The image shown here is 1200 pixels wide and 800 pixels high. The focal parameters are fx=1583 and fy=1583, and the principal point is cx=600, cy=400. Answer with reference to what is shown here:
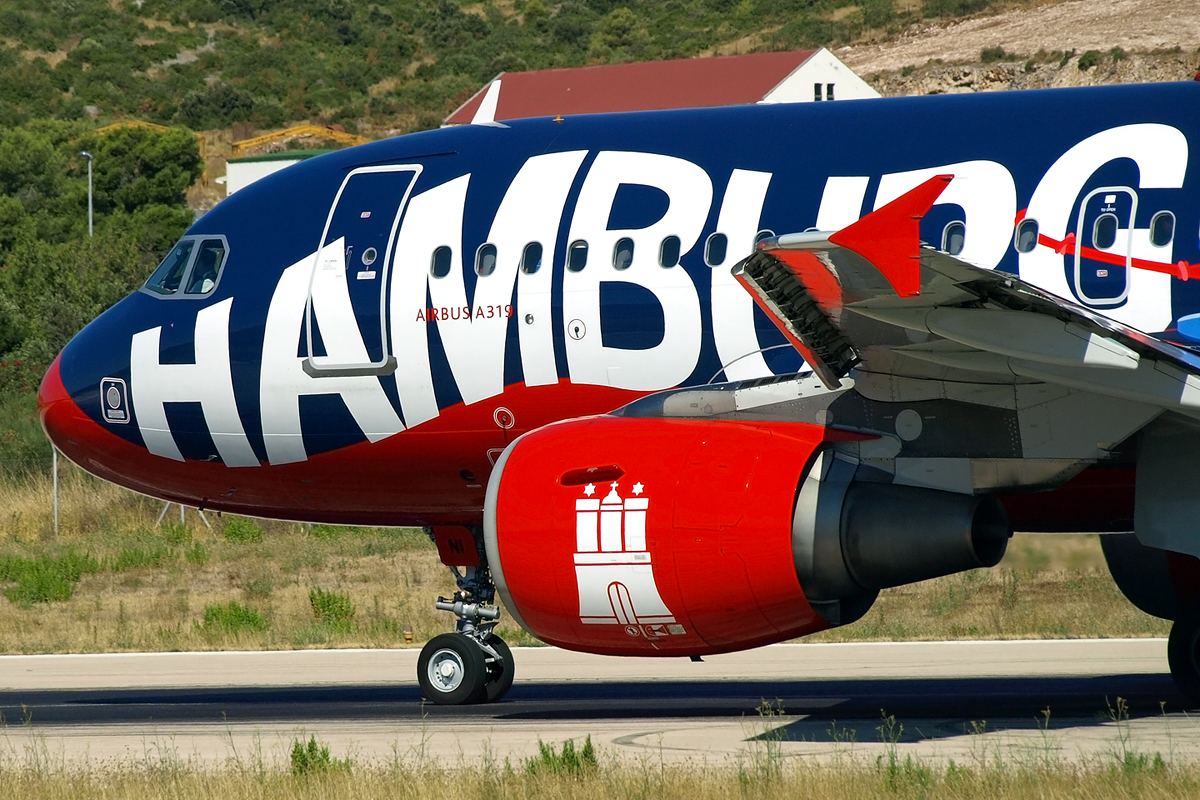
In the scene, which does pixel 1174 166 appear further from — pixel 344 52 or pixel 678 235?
pixel 344 52

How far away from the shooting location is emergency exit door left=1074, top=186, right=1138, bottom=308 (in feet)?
32.9

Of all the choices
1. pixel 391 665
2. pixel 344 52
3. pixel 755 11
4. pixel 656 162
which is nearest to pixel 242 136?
pixel 344 52

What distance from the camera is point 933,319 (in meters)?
8.59

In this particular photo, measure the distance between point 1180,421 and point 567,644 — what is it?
396cm

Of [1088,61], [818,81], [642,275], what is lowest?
[642,275]

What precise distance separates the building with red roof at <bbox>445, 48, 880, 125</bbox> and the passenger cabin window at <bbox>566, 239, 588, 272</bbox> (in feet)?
144

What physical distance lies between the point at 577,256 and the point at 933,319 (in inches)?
136

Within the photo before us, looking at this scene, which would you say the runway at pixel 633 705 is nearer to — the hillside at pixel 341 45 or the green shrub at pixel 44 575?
the green shrub at pixel 44 575

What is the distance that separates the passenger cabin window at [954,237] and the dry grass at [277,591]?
252 inches

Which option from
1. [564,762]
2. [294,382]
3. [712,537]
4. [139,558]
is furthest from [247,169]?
[564,762]

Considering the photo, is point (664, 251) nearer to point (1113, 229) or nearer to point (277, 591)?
point (1113, 229)

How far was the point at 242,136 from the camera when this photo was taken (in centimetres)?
7912

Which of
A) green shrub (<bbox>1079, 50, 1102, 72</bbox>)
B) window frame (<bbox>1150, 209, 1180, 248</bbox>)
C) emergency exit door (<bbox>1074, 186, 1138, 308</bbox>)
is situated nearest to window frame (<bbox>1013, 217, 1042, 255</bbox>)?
emergency exit door (<bbox>1074, 186, 1138, 308</bbox>)

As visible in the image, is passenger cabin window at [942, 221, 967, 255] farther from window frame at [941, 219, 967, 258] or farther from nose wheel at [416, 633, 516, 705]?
nose wheel at [416, 633, 516, 705]
